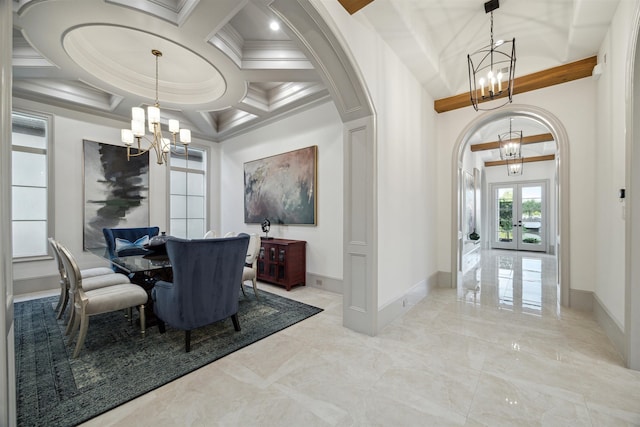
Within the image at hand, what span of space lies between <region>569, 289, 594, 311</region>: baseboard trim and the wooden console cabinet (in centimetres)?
374

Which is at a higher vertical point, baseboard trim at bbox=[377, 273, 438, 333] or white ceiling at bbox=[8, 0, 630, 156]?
→ white ceiling at bbox=[8, 0, 630, 156]

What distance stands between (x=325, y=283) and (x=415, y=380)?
248 cm

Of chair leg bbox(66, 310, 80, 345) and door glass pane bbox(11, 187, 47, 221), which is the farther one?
door glass pane bbox(11, 187, 47, 221)

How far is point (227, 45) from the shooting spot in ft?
10.7

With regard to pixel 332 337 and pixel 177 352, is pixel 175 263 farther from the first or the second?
pixel 332 337

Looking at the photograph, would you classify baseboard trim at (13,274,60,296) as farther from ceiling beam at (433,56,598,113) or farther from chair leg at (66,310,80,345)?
ceiling beam at (433,56,598,113)

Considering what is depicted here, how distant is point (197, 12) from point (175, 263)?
7.90 ft

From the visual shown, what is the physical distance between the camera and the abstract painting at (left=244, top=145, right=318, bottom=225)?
4.59 meters

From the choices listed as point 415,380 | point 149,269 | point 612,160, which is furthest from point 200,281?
point 612,160

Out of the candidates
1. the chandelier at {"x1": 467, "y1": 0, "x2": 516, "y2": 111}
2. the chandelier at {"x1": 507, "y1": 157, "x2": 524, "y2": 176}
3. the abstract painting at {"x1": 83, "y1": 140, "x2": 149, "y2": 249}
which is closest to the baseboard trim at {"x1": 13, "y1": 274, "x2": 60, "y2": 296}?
the abstract painting at {"x1": 83, "y1": 140, "x2": 149, "y2": 249}

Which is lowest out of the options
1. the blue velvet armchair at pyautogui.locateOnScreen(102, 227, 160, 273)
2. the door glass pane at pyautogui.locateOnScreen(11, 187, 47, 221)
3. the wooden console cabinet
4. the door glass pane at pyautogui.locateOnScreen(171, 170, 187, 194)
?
the wooden console cabinet

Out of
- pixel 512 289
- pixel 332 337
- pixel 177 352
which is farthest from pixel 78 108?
pixel 512 289

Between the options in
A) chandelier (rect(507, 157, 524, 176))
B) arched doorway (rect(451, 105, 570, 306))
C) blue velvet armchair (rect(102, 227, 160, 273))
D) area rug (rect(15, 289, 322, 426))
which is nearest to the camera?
area rug (rect(15, 289, 322, 426))

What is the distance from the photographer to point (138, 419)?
162 cm
